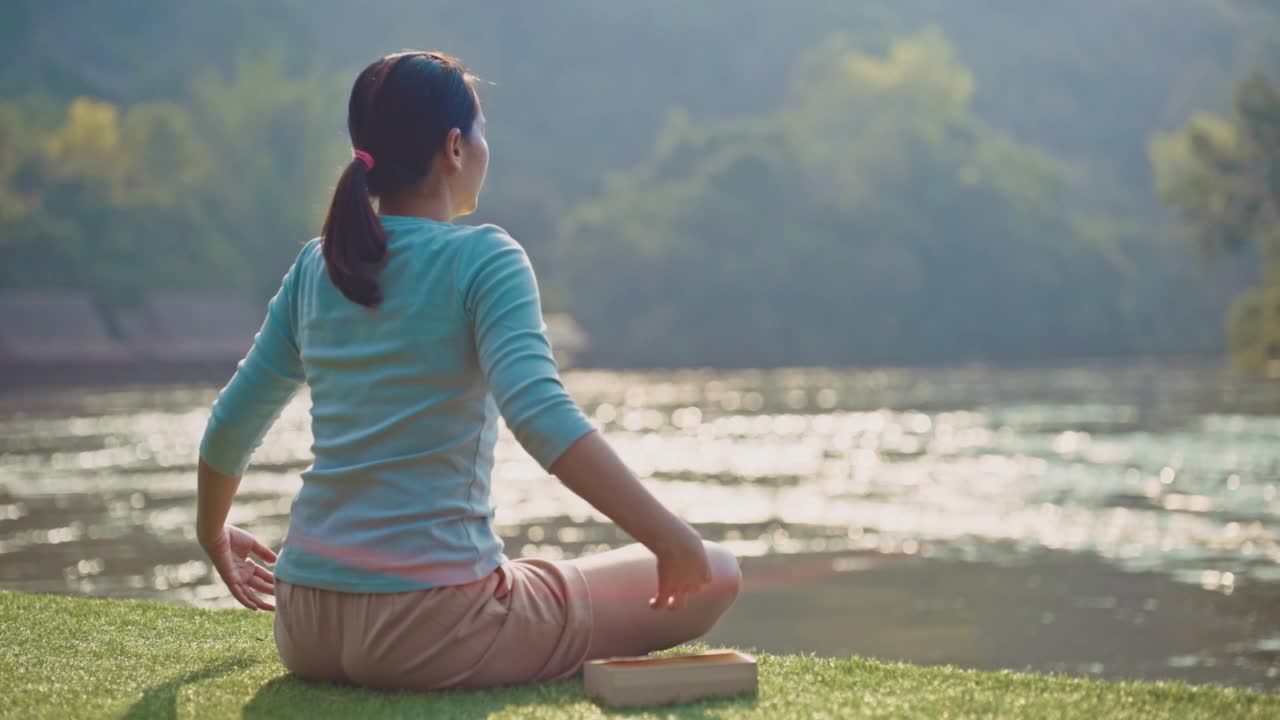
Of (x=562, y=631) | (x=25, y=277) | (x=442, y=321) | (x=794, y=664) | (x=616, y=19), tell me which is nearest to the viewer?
(x=442, y=321)

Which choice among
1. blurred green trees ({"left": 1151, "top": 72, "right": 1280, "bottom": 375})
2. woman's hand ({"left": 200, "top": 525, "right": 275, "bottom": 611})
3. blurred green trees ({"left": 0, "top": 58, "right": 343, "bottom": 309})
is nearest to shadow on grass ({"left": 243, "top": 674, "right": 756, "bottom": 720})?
woman's hand ({"left": 200, "top": 525, "right": 275, "bottom": 611})

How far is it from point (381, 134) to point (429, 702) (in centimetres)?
105

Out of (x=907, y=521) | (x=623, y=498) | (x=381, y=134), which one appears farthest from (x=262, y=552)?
(x=907, y=521)

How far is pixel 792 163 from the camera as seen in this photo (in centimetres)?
7125

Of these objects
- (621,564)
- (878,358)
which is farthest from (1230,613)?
(878,358)

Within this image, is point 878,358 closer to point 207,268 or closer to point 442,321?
point 207,268

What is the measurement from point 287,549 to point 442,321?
56 cm

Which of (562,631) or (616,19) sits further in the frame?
(616,19)

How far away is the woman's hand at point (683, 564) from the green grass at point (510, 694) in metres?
0.29

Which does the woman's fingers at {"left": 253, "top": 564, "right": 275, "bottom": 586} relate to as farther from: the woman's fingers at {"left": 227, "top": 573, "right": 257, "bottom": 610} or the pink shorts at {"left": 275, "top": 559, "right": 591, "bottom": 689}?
the pink shorts at {"left": 275, "top": 559, "right": 591, "bottom": 689}

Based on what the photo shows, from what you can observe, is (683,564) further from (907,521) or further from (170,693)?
(907,521)

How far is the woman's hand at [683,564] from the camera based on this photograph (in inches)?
113

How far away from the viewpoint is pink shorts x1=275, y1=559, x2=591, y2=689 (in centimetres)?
317

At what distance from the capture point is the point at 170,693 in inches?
132
